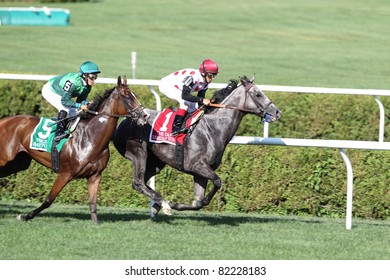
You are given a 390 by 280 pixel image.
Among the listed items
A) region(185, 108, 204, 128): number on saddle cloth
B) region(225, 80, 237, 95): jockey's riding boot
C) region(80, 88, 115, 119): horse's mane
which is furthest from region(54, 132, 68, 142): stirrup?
region(225, 80, 237, 95): jockey's riding boot

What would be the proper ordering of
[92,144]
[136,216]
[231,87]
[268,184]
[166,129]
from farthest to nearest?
1. [268,184]
2. [136,216]
3. [231,87]
4. [166,129]
5. [92,144]

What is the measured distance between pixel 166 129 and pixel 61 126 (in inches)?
36.3

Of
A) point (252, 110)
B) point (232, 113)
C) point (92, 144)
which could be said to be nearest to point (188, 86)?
point (232, 113)

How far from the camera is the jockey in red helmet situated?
9.16m

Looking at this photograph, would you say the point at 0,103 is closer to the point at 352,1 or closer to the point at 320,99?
the point at 320,99

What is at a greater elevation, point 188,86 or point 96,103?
point 188,86

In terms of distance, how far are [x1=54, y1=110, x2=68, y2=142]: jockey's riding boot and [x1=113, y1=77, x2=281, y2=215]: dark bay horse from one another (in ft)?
2.07

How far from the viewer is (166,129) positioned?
9203 mm

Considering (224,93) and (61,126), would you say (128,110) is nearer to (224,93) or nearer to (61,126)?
(61,126)

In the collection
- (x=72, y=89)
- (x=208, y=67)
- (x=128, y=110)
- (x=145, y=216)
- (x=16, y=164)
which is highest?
(x=208, y=67)

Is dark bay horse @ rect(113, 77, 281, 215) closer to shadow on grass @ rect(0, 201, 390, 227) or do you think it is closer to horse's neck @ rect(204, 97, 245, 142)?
horse's neck @ rect(204, 97, 245, 142)

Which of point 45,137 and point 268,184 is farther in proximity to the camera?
point 268,184

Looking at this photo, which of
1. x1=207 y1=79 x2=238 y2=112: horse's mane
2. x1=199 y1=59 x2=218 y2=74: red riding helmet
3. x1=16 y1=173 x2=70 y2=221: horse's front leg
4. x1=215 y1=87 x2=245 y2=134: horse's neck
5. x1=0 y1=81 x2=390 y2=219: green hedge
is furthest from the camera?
x1=0 y1=81 x2=390 y2=219: green hedge

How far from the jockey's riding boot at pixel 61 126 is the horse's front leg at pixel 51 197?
0.33 m
